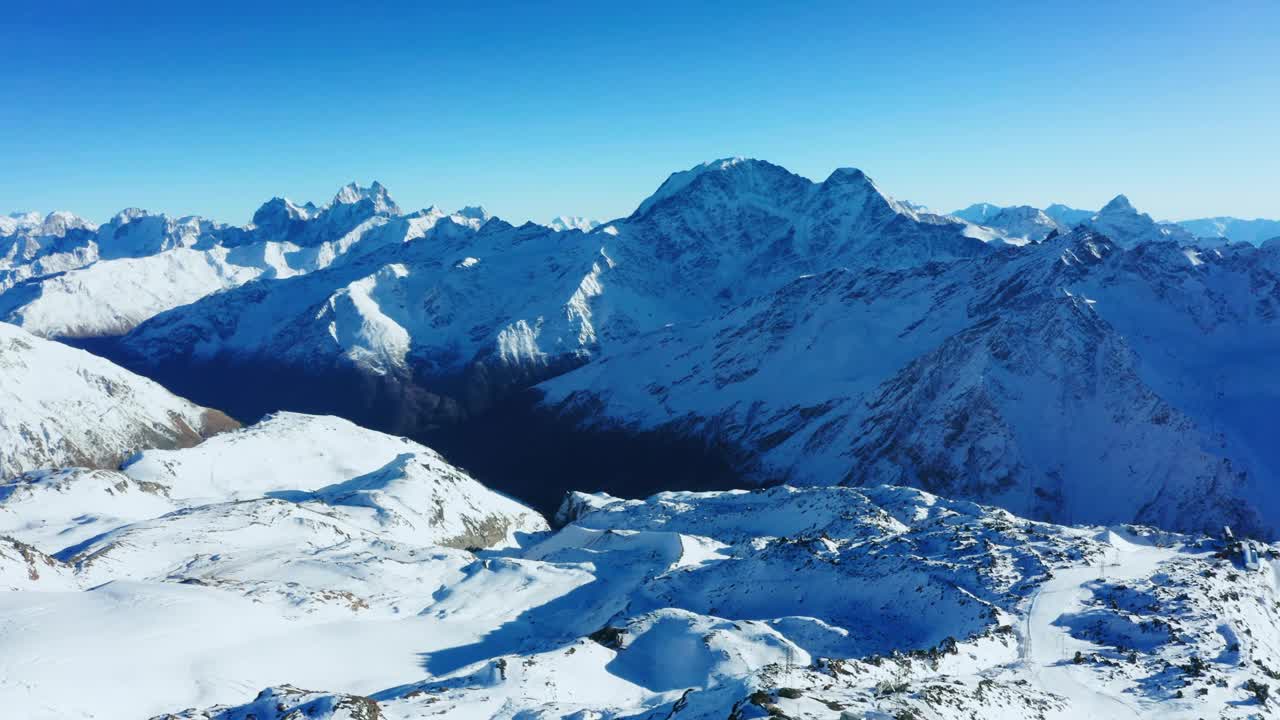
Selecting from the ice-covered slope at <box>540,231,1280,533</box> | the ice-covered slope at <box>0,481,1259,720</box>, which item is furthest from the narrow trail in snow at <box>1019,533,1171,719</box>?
the ice-covered slope at <box>540,231,1280,533</box>

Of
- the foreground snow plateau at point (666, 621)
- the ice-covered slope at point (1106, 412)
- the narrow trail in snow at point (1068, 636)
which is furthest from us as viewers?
the ice-covered slope at point (1106, 412)

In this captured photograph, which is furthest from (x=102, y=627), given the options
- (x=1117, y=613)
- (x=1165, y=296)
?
(x=1165, y=296)

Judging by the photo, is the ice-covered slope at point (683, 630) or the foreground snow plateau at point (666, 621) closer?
the ice-covered slope at point (683, 630)

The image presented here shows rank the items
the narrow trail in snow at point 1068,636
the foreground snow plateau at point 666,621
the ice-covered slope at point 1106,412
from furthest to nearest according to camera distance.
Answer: the ice-covered slope at point 1106,412 → the foreground snow plateau at point 666,621 → the narrow trail in snow at point 1068,636

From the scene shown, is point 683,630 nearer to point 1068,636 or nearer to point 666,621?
point 666,621

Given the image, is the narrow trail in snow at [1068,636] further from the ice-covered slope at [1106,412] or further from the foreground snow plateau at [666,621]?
the ice-covered slope at [1106,412]

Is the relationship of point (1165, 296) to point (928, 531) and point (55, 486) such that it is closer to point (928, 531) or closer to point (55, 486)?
point (928, 531)

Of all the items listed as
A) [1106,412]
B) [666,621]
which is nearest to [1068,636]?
[666,621]

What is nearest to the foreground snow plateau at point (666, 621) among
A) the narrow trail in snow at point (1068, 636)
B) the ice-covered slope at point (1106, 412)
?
the narrow trail in snow at point (1068, 636)
